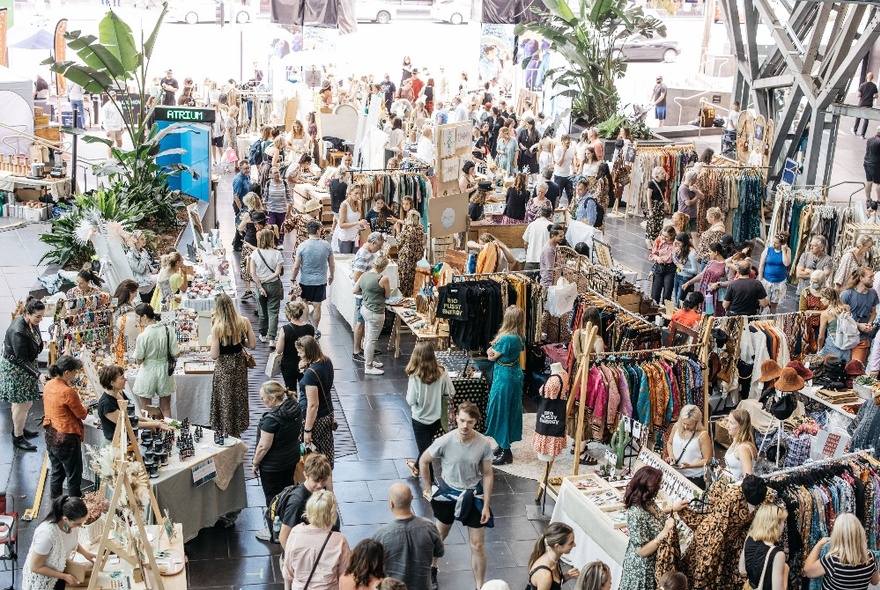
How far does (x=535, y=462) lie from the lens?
30.9 feet

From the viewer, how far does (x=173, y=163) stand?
16.4 meters

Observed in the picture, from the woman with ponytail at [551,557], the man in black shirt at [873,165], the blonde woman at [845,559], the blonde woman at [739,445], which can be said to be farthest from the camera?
the man in black shirt at [873,165]

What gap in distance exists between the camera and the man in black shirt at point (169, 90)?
24594 mm

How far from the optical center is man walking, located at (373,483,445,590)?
6.00 metres

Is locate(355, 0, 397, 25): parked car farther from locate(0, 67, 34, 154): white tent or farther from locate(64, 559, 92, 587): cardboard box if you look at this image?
locate(64, 559, 92, 587): cardboard box

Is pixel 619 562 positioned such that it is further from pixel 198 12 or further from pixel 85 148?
pixel 198 12

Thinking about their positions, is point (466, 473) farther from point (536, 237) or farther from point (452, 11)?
point (452, 11)

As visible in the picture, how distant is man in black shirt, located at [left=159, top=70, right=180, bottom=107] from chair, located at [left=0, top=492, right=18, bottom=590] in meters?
17.8

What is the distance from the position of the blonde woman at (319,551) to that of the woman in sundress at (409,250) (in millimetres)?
6474

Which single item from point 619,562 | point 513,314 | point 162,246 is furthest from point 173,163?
point 619,562

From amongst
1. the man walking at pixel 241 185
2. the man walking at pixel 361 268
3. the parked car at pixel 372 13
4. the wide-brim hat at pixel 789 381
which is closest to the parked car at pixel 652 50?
the parked car at pixel 372 13

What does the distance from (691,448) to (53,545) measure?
168 inches

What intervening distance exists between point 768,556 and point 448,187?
7760mm

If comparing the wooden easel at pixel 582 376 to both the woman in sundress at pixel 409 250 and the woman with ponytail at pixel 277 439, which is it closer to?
the woman with ponytail at pixel 277 439
